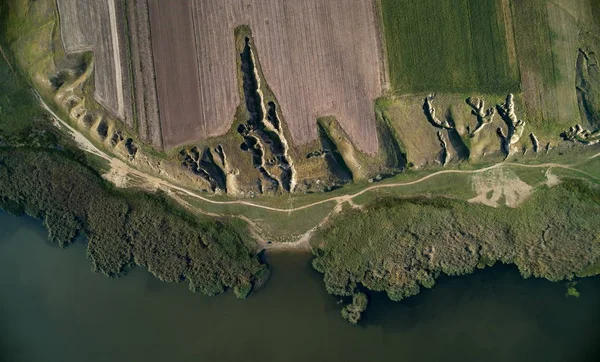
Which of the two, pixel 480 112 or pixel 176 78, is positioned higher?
pixel 176 78

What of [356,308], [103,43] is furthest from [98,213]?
[356,308]

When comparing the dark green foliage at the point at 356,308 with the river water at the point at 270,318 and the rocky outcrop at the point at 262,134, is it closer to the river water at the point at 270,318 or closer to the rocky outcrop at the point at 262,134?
the river water at the point at 270,318

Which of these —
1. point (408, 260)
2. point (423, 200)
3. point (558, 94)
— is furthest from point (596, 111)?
point (408, 260)

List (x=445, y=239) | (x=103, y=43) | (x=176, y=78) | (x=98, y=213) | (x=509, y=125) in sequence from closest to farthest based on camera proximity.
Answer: (x=103, y=43), (x=176, y=78), (x=98, y=213), (x=445, y=239), (x=509, y=125)

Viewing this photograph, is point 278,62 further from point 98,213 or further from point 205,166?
→ point 98,213

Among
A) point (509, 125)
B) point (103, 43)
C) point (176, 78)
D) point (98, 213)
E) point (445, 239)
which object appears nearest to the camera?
point (103, 43)

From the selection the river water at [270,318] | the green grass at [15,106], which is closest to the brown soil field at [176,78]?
the green grass at [15,106]

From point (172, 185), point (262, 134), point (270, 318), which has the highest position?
point (262, 134)
